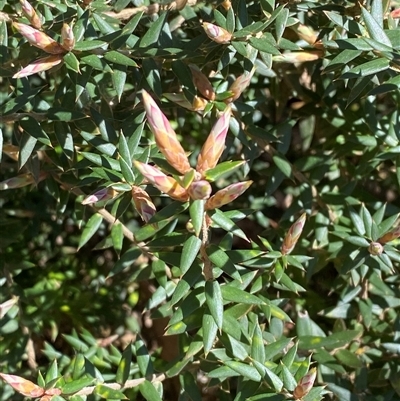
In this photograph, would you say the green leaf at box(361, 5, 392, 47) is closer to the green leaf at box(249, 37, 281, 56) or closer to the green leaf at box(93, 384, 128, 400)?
the green leaf at box(249, 37, 281, 56)

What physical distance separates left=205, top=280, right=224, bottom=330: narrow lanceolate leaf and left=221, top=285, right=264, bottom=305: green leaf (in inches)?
3.3

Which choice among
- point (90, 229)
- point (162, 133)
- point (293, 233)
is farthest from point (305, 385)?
point (90, 229)

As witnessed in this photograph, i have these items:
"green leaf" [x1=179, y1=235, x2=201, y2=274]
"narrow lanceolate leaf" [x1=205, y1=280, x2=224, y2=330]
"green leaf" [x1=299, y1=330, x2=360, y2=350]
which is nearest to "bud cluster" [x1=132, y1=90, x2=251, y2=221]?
"green leaf" [x1=179, y1=235, x2=201, y2=274]

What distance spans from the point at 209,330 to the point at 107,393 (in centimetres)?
27

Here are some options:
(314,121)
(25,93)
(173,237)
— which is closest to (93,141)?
(25,93)

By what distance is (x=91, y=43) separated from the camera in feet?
3.88

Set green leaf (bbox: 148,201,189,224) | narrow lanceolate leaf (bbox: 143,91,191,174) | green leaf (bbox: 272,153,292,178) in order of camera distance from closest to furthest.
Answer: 1. narrow lanceolate leaf (bbox: 143,91,191,174)
2. green leaf (bbox: 148,201,189,224)
3. green leaf (bbox: 272,153,292,178)

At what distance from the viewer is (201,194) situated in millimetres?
925

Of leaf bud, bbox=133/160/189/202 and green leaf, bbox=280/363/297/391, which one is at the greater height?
leaf bud, bbox=133/160/189/202

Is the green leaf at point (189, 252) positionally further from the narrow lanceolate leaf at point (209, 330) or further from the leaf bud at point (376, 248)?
the leaf bud at point (376, 248)

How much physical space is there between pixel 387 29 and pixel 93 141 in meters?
0.64

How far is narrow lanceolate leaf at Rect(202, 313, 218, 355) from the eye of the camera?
1.15 m

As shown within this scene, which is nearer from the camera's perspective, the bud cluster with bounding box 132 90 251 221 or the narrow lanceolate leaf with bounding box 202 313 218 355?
the bud cluster with bounding box 132 90 251 221

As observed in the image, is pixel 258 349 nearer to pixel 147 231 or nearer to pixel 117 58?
pixel 147 231
